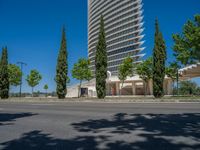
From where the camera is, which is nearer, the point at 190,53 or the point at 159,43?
the point at 190,53

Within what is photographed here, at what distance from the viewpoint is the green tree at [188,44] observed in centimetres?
2854

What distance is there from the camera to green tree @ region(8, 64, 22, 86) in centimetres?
5372

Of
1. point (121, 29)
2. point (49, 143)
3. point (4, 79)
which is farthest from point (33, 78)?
point (121, 29)

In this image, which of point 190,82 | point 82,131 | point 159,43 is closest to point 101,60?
point 159,43

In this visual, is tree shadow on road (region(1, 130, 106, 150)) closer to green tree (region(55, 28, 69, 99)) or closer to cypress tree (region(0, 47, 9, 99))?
green tree (region(55, 28, 69, 99))

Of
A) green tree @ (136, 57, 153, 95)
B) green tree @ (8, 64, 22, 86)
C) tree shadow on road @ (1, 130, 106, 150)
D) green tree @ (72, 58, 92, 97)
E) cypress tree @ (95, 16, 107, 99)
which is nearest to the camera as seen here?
tree shadow on road @ (1, 130, 106, 150)

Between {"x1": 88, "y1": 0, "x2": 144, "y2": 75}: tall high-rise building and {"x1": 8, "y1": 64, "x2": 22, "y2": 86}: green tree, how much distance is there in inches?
2221

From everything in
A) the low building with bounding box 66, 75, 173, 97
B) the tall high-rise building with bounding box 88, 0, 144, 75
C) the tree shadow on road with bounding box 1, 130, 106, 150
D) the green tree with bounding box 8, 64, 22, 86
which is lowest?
the tree shadow on road with bounding box 1, 130, 106, 150

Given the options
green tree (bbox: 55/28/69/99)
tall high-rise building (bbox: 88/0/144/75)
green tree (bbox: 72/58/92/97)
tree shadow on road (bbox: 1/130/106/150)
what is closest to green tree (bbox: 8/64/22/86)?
green tree (bbox: 72/58/92/97)

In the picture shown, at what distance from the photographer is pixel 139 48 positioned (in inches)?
4013

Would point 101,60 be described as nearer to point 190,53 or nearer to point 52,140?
point 190,53

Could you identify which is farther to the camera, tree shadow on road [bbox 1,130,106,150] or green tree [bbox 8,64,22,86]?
green tree [bbox 8,64,22,86]

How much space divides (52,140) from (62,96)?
3115 centimetres

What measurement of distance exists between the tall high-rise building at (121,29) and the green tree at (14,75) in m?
56.4
